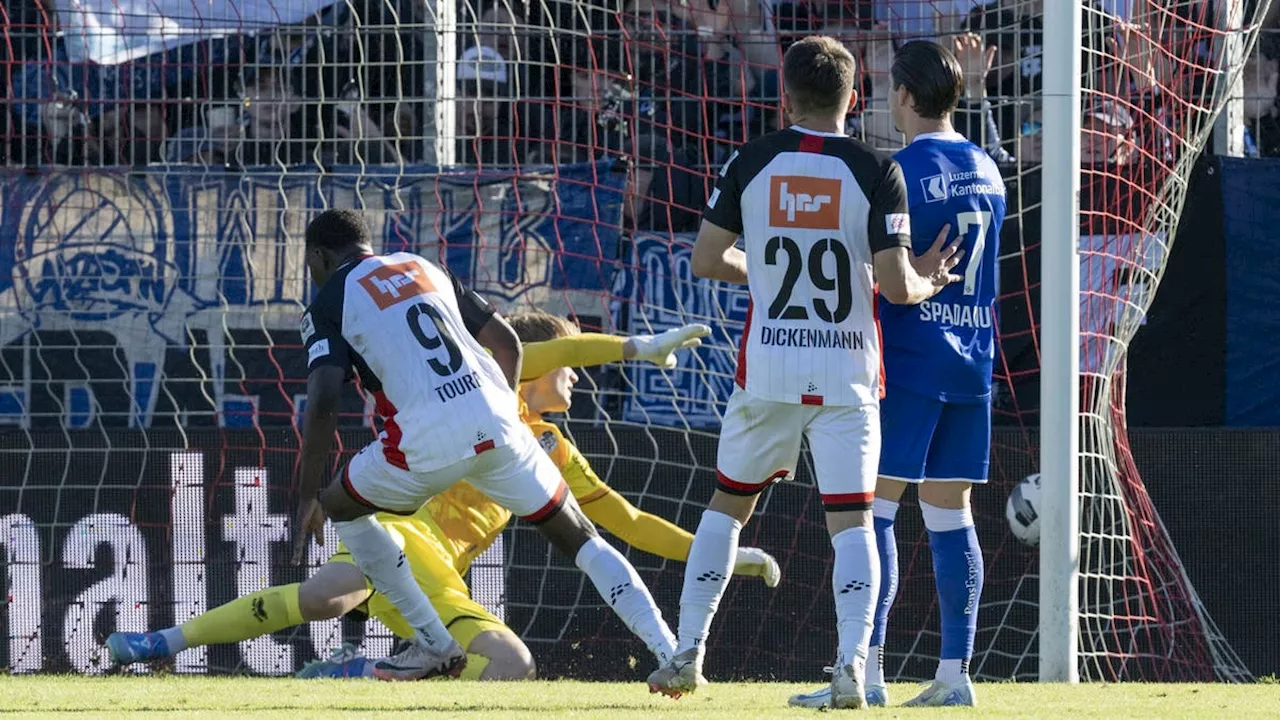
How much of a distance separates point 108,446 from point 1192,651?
4.42 metres

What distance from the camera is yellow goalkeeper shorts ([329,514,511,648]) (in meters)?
6.17

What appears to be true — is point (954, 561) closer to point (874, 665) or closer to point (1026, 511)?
point (874, 665)

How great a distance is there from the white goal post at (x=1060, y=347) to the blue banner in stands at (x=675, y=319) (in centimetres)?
187

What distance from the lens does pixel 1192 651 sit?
6.91 meters

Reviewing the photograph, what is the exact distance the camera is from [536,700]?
15.3ft

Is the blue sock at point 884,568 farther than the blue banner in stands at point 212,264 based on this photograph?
No

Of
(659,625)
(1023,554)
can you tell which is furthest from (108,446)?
(1023,554)

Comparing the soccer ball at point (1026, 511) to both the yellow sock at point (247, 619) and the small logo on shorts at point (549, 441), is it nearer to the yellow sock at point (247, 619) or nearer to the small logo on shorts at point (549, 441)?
the small logo on shorts at point (549, 441)

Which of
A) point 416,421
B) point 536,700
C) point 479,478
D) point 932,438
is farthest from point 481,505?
point 932,438

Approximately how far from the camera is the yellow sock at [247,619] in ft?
20.3

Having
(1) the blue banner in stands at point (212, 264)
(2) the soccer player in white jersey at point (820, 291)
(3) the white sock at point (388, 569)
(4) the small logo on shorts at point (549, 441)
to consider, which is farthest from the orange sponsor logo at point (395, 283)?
(1) the blue banner in stands at point (212, 264)

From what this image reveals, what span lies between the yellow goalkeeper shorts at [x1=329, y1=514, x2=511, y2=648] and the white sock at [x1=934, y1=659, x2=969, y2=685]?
6.49 ft

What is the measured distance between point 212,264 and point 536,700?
348 cm

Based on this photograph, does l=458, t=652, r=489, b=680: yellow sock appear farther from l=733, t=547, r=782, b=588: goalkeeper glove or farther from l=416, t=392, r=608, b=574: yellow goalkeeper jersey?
l=733, t=547, r=782, b=588: goalkeeper glove
